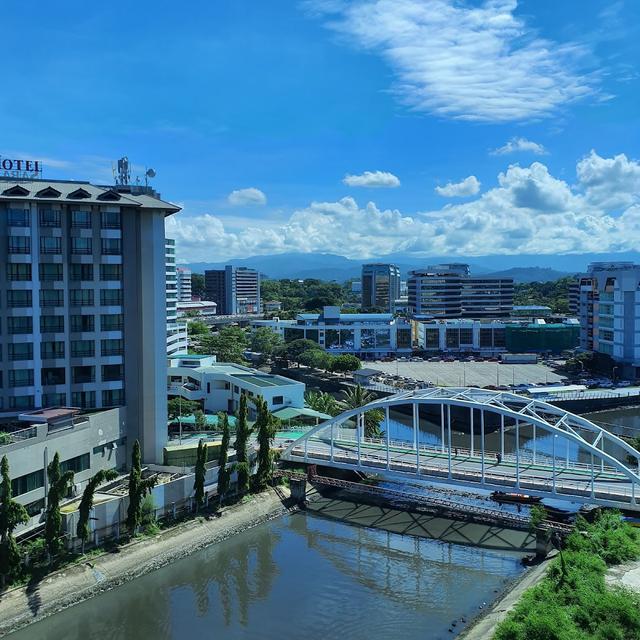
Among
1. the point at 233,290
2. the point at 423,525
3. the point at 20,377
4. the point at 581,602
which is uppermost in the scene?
the point at 233,290

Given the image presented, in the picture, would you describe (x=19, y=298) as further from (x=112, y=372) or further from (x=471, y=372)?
(x=471, y=372)

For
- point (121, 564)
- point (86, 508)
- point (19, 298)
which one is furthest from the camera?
point (19, 298)

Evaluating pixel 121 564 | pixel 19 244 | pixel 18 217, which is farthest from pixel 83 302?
pixel 121 564

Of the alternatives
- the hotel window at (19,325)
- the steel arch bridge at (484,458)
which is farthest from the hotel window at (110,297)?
the steel arch bridge at (484,458)

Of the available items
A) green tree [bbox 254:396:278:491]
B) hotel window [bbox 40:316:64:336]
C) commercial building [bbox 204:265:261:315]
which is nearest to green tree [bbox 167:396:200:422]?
green tree [bbox 254:396:278:491]

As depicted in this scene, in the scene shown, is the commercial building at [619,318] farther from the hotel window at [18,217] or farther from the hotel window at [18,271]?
the hotel window at [18,217]

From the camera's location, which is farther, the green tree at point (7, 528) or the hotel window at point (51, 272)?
the hotel window at point (51, 272)

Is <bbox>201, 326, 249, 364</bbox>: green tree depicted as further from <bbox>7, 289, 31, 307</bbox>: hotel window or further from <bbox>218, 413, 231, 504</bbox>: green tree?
<bbox>218, 413, 231, 504</bbox>: green tree
